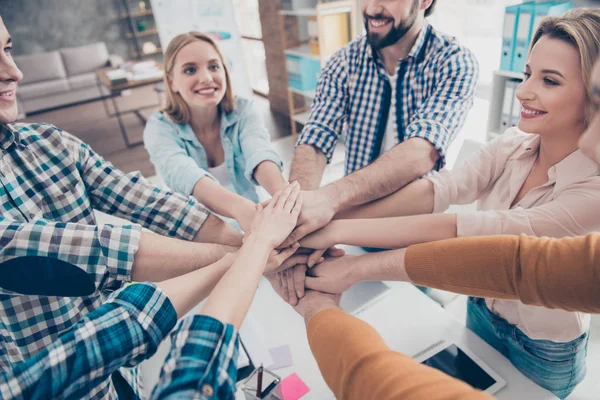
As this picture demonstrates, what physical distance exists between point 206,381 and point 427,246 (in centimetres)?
62

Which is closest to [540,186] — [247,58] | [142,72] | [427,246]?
[427,246]

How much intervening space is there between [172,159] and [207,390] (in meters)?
1.27

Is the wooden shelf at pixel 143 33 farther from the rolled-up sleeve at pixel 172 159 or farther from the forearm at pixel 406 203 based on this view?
the forearm at pixel 406 203

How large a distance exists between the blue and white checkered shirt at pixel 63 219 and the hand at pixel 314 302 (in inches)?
17.4

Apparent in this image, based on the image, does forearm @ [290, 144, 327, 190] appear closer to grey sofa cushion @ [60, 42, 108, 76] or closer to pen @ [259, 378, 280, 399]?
pen @ [259, 378, 280, 399]

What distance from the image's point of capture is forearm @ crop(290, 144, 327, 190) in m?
1.57

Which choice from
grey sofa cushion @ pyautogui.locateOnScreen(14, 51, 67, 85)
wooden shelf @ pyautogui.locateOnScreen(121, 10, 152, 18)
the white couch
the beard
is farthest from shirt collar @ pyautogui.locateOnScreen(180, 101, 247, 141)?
wooden shelf @ pyautogui.locateOnScreen(121, 10, 152, 18)

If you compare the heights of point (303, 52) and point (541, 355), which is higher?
point (303, 52)

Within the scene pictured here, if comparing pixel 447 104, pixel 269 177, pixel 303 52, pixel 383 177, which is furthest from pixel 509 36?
pixel 303 52

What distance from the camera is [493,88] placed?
2.73 metres

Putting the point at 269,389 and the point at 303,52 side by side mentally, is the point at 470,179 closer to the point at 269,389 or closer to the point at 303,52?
the point at 269,389

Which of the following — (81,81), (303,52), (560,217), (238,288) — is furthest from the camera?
(81,81)

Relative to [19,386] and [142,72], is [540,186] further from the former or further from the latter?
[142,72]

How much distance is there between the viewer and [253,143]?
6.10 ft
